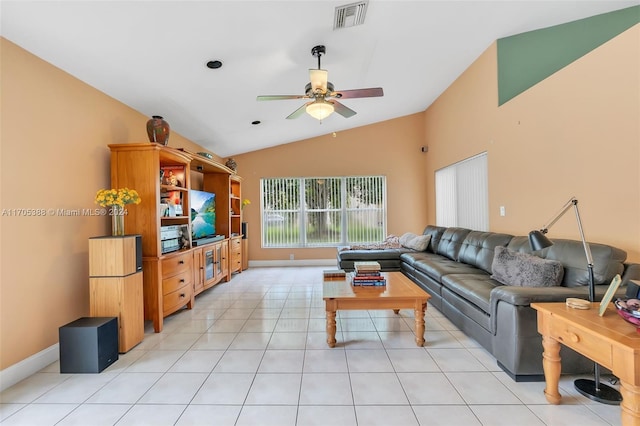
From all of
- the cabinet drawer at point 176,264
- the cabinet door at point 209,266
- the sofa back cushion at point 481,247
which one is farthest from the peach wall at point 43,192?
the sofa back cushion at point 481,247

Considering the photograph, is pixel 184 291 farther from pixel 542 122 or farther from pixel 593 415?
pixel 542 122

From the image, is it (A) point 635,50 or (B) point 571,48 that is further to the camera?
(B) point 571,48

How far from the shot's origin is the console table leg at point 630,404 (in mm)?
1240

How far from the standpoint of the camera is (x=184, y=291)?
3.56 meters

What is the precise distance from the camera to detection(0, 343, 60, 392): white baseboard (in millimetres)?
2040

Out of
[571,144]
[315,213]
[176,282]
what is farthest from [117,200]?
[315,213]

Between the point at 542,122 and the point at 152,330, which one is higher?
the point at 542,122

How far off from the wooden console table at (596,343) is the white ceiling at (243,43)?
9.01ft

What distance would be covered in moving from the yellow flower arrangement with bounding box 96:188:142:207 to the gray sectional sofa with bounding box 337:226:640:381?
328cm

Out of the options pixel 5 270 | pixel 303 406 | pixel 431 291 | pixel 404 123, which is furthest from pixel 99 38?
pixel 404 123

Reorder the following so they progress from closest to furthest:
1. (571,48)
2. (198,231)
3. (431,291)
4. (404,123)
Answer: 1. (571,48)
2. (431,291)
3. (198,231)
4. (404,123)

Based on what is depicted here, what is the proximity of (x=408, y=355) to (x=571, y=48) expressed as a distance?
3526mm

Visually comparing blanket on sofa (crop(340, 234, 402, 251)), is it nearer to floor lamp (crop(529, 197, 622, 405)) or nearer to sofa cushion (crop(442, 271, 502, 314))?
sofa cushion (crop(442, 271, 502, 314))

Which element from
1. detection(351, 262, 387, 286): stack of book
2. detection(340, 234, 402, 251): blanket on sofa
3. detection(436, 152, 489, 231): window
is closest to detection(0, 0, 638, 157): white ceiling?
detection(436, 152, 489, 231): window
